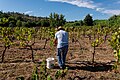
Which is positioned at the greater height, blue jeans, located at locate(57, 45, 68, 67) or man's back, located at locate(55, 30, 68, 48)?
man's back, located at locate(55, 30, 68, 48)

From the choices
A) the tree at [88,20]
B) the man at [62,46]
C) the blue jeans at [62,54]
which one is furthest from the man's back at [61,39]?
the tree at [88,20]

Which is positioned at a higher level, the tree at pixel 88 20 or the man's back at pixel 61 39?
the tree at pixel 88 20

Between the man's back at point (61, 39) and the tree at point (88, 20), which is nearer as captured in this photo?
the man's back at point (61, 39)

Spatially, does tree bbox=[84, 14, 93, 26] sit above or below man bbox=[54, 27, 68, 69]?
above

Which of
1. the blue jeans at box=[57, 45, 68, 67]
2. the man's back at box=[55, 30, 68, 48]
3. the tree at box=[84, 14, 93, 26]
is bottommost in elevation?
the blue jeans at box=[57, 45, 68, 67]

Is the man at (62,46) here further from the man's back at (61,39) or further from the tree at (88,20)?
the tree at (88,20)

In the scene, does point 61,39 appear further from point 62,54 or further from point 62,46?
point 62,54

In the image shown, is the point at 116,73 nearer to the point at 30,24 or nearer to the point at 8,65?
the point at 8,65

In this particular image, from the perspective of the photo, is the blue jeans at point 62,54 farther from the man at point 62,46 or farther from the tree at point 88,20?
the tree at point 88,20

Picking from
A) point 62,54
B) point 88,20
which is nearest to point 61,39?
point 62,54

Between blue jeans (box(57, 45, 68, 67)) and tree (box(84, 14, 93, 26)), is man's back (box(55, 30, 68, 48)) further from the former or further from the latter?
tree (box(84, 14, 93, 26))

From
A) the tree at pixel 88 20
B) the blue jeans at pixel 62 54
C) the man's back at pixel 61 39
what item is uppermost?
the tree at pixel 88 20

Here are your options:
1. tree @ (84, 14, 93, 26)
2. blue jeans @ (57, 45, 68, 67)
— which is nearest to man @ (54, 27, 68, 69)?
blue jeans @ (57, 45, 68, 67)

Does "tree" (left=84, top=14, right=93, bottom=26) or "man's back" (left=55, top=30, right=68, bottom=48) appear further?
"tree" (left=84, top=14, right=93, bottom=26)
